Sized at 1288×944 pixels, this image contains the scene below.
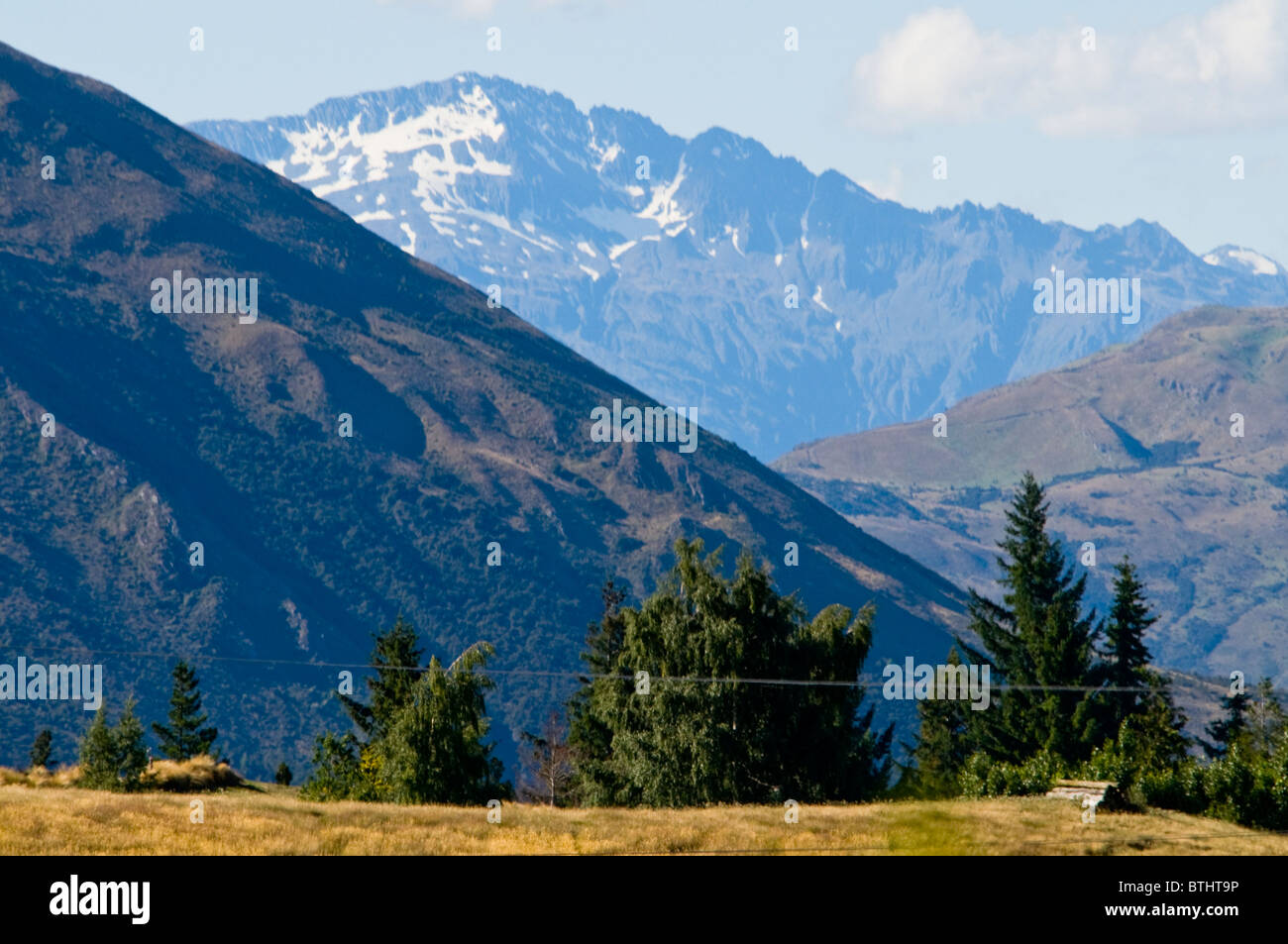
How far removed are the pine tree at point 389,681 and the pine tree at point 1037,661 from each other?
3180cm

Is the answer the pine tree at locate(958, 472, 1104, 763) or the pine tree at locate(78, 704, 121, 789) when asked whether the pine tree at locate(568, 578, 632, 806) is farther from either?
the pine tree at locate(958, 472, 1104, 763)

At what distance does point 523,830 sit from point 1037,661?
175ft

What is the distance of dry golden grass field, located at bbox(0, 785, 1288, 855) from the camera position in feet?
105

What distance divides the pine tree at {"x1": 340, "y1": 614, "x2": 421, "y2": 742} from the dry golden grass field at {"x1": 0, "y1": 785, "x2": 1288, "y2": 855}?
101 ft

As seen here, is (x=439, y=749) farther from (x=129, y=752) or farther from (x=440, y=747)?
(x=129, y=752)

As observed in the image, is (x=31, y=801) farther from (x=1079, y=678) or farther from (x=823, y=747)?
(x=1079, y=678)

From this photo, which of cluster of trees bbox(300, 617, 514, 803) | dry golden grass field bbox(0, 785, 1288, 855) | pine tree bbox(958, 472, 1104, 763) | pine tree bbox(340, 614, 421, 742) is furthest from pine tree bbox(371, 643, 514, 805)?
pine tree bbox(958, 472, 1104, 763)

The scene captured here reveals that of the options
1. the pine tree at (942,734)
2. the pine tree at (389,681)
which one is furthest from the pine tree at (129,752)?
the pine tree at (942,734)

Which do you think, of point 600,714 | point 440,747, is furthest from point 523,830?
point 600,714

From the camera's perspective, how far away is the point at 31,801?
3797cm

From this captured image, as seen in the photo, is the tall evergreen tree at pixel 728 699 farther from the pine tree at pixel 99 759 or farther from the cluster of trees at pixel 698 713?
the pine tree at pixel 99 759

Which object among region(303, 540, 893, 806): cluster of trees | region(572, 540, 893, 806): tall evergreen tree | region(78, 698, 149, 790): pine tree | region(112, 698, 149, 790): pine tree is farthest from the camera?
region(572, 540, 893, 806): tall evergreen tree
